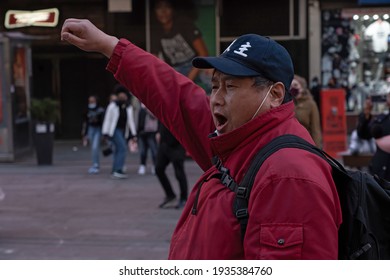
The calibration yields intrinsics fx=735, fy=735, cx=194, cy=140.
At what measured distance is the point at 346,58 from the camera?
67.0 feet

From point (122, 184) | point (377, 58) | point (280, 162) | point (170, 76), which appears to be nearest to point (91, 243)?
point (122, 184)

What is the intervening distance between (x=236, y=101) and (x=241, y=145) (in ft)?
0.45

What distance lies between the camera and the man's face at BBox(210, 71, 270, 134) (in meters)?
2.25

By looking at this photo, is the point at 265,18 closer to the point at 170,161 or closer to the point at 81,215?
the point at 170,161

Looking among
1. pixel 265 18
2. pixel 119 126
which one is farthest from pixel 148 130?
pixel 265 18

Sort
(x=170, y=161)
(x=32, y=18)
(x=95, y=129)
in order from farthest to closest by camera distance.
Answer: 1. (x=32, y=18)
2. (x=95, y=129)
3. (x=170, y=161)

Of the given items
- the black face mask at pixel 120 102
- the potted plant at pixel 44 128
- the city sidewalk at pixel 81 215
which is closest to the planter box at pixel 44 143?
the potted plant at pixel 44 128

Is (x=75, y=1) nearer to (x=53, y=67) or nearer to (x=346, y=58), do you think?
(x=53, y=67)

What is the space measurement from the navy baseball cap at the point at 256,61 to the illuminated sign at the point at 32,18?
746 inches

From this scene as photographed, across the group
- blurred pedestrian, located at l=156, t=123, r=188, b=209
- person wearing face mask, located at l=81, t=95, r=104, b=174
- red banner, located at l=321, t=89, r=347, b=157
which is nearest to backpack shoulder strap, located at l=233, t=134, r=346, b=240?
blurred pedestrian, located at l=156, t=123, r=188, b=209

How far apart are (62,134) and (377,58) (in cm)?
934

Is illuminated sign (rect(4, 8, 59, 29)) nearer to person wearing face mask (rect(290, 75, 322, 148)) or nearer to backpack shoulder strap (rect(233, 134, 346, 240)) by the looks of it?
person wearing face mask (rect(290, 75, 322, 148))

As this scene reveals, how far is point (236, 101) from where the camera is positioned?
2.26 meters

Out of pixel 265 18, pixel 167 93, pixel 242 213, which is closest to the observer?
pixel 242 213
